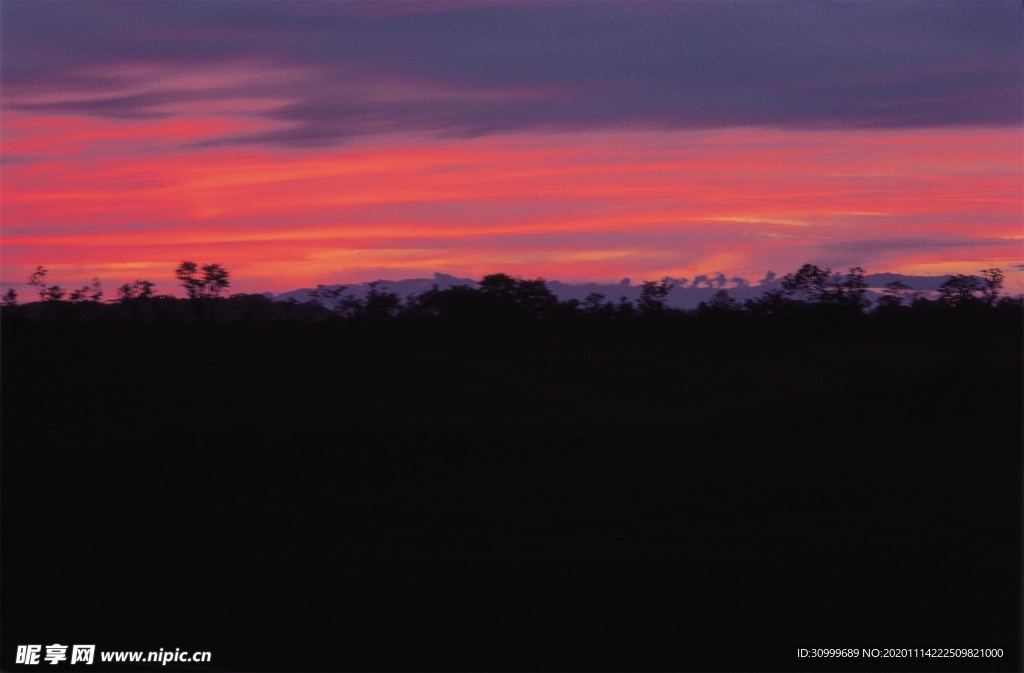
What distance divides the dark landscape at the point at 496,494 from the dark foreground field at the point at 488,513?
42 millimetres

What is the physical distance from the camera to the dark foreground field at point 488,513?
6402 millimetres

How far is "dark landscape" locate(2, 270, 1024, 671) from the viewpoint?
648cm

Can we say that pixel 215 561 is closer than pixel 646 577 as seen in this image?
No

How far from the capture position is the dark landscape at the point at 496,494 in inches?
255

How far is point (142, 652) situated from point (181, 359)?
1665cm

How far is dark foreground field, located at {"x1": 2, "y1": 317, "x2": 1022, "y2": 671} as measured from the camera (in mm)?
6402

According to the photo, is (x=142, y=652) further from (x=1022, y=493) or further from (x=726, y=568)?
(x=1022, y=493)

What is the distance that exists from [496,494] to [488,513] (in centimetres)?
99

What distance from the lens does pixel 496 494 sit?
11.4 metres

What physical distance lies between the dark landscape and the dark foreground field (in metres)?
0.04

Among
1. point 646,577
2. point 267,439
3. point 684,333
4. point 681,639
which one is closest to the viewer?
point 681,639

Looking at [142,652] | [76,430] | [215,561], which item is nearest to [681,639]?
[142,652]

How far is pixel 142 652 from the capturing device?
601 centimetres

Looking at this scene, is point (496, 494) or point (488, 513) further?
point (496, 494)
